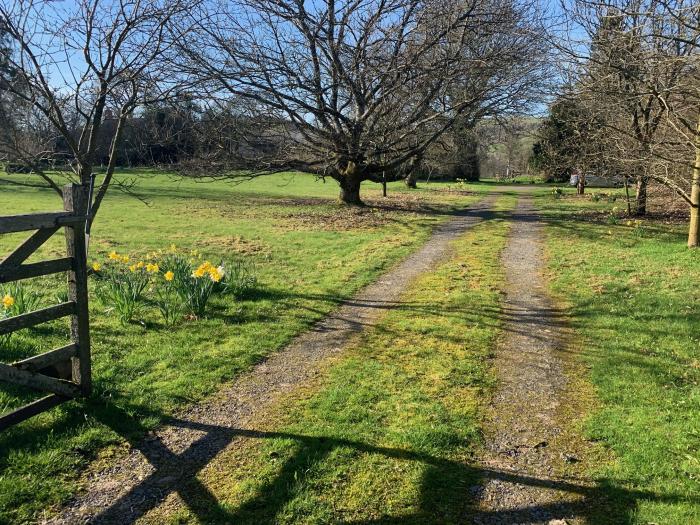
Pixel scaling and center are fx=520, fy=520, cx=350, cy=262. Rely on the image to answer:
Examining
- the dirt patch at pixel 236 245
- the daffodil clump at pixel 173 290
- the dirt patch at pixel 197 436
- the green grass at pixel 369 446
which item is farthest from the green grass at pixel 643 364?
the dirt patch at pixel 236 245

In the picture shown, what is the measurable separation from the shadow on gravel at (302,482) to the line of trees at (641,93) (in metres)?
5.04

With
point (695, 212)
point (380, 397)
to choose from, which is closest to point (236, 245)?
point (380, 397)

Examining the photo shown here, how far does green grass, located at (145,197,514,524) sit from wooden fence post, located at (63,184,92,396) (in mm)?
1472

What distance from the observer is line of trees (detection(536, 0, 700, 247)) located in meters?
7.41

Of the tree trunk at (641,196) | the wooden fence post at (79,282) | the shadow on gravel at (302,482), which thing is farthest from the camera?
the tree trunk at (641,196)

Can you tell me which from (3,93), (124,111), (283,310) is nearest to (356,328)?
(283,310)

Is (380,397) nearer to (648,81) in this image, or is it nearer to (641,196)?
(648,81)

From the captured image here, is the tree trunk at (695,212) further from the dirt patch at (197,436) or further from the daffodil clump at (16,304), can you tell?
the daffodil clump at (16,304)

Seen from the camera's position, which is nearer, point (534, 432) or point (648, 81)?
point (534, 432)

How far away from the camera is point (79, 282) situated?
4.07 m

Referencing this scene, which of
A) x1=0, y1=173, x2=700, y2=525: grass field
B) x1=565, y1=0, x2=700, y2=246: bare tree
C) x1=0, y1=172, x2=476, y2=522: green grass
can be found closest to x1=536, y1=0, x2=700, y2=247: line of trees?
x1=565, y1=0, x2=700, y2=246: bare tree

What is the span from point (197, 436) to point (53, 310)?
1460mm

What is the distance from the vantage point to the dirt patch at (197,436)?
303cm

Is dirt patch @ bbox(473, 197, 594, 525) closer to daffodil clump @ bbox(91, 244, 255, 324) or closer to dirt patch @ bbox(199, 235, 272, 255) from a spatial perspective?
daffodil clump @ bbox(91, 244, 255, 324)
